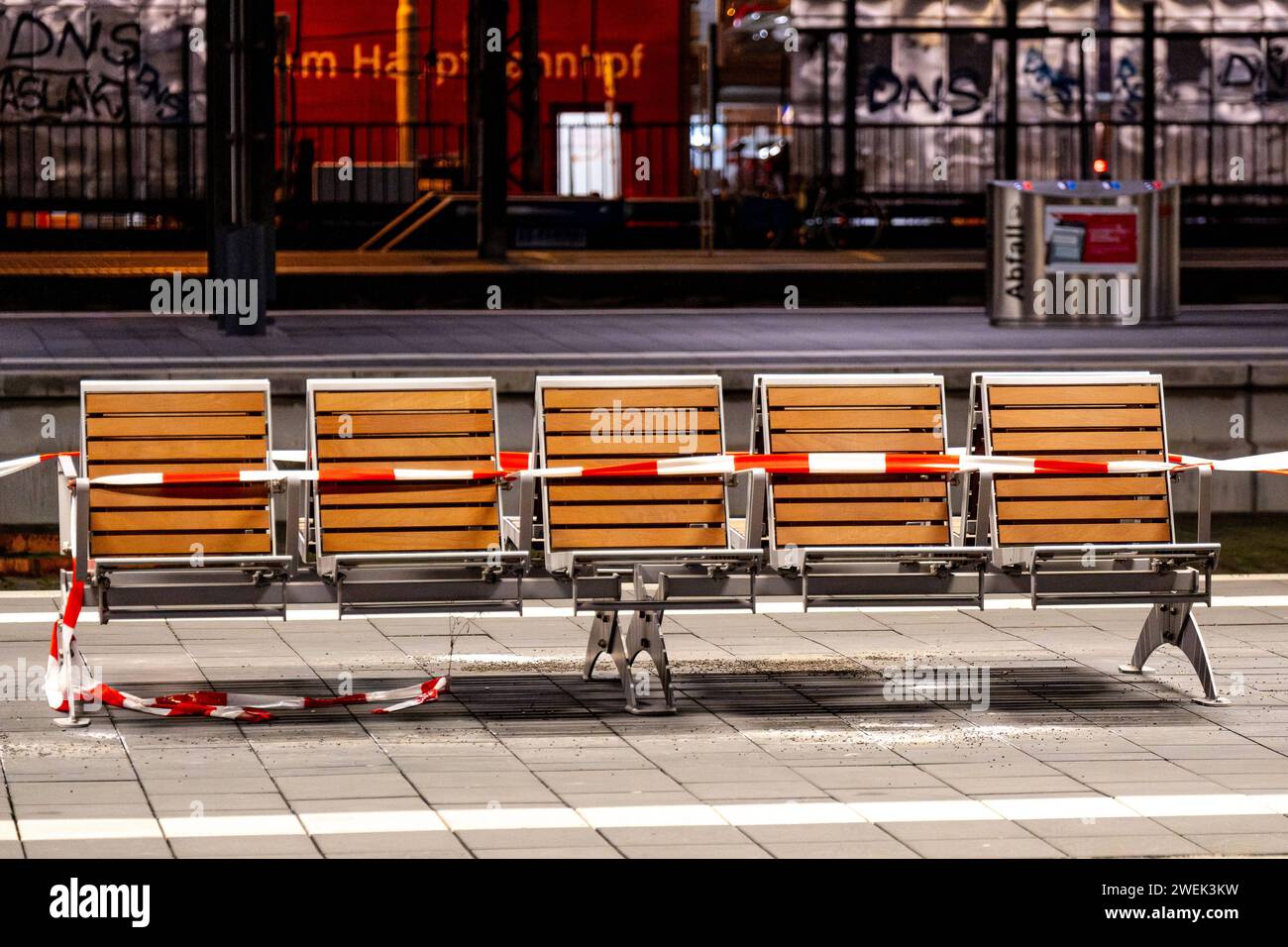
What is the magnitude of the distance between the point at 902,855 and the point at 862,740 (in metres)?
1.34

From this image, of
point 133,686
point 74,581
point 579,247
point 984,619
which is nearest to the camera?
point 74,581

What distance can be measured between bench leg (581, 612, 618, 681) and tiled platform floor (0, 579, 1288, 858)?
8 cm

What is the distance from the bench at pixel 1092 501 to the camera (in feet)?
24.8

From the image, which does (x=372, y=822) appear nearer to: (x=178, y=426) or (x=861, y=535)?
(x=178, y=426)

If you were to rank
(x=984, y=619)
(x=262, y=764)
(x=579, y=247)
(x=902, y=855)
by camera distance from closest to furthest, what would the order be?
(x=902, y=855)
(x=262, y=764)
(x=984, y=619)
(x=579, y=247)

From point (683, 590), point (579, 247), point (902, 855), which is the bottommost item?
point (902, 855)

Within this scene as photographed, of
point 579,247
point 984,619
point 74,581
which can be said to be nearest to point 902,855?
point 74,581

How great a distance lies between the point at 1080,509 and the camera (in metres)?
7.68

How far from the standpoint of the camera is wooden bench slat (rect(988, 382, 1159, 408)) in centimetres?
766

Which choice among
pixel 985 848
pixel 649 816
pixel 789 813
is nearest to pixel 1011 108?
pixel 789 813

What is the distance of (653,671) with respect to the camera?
788cm

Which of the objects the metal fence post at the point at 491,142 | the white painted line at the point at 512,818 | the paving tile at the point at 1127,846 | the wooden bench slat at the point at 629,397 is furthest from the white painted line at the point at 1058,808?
the metal fence post at the point at 491,142

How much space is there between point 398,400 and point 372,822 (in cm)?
193

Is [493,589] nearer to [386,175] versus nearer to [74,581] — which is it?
[74,581]
